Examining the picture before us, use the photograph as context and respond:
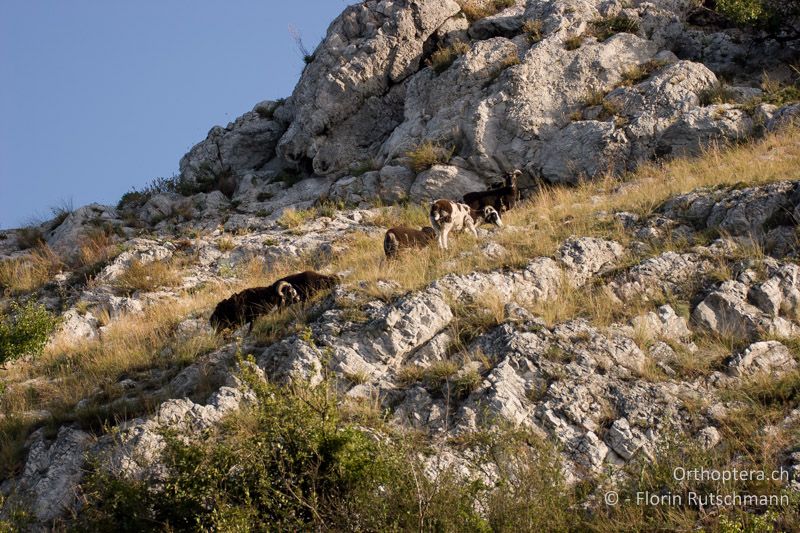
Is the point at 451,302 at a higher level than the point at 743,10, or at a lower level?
lower

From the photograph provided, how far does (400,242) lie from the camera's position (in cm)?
1816

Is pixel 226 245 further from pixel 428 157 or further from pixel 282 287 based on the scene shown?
pixel 282 287

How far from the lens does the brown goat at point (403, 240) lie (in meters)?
18.0

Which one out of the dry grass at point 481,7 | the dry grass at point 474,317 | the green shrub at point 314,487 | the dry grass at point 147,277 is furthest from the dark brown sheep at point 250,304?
the dry grass at point 481,7

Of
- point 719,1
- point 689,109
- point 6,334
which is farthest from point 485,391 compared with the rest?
point 719,1

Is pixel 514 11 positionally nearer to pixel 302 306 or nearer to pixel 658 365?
pixel 302 306

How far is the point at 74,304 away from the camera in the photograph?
19.8 metres

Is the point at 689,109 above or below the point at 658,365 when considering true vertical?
above

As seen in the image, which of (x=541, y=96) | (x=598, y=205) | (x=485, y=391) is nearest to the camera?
(x=485, y=391)

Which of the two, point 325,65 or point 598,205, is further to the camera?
point 325,65

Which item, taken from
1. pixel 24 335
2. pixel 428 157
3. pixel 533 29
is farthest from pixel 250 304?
pixel 533 29

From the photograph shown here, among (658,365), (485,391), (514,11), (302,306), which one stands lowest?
(658,365)

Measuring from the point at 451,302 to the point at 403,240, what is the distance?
457 cm

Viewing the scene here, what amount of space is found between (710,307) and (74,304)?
13803 millimetres
